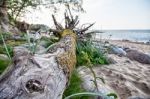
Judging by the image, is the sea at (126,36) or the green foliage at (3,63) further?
the sea at (126,36)

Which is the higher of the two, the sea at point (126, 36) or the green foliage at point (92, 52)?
the green foliage at point (92, 52)

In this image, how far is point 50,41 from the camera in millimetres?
5629

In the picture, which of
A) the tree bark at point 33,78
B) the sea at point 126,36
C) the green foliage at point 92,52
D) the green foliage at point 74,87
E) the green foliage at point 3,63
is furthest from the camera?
the sea at point 126,36

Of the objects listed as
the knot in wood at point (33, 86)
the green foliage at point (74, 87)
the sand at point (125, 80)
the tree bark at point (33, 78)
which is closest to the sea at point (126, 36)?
the sand at point (125, 80)

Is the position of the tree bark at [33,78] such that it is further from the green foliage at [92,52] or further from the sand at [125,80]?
the green foliage at [92,52]

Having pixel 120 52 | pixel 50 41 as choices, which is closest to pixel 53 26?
pixel 50 41

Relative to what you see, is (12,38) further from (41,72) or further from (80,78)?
(41,72)

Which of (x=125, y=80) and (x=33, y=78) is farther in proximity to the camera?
(x=125, y=80)

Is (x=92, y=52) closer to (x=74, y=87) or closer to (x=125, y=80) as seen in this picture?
(x=125, y=80)

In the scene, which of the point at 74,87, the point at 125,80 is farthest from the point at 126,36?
the point at 74,87

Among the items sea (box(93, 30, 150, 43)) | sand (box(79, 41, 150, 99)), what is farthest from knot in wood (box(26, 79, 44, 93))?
sea (box(93, 30, 150, 43))

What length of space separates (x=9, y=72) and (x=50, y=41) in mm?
3600

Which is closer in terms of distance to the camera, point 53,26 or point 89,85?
point 89,85

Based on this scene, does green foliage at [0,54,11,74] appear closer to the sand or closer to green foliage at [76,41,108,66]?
the sand
